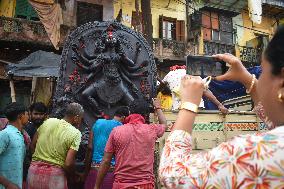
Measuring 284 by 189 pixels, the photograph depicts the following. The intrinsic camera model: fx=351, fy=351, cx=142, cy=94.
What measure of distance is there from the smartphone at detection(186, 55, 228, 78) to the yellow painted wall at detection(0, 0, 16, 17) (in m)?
16.9

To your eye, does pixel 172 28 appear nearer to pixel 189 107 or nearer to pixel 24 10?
pixel 24 10

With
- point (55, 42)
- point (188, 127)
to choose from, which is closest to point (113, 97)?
point (188, 127)

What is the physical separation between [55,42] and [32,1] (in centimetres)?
168

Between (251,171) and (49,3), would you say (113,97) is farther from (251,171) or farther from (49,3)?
(49,3)

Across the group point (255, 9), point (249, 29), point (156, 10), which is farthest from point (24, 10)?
point (249, 29)

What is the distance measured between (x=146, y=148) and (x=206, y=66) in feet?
7.45

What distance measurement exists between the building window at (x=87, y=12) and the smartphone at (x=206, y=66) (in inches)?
665

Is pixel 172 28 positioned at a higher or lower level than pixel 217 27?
lower

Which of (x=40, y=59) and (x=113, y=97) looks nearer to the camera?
(x=113, y=97)

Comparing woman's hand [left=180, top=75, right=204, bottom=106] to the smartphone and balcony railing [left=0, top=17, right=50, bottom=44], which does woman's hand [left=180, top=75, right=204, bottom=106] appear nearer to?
Answer: the smartphone

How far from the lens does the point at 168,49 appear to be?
19.0m

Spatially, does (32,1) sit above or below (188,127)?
above

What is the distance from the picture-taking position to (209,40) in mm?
21250

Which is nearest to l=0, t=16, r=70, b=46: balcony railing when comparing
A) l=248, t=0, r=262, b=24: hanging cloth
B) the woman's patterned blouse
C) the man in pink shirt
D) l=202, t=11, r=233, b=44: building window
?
l=248, t=0, r=262, b=24: hanging cloth
